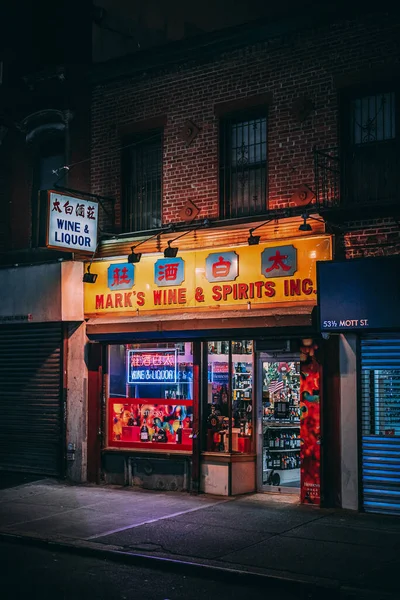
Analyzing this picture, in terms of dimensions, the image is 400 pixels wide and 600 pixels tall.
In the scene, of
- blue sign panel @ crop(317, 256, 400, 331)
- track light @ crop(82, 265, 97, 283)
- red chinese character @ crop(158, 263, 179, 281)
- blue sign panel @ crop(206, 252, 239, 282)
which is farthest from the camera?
track light @ crop(82, 265, 97, 283)

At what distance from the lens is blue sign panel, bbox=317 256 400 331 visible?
11547 mm

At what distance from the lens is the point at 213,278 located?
13.7 metres


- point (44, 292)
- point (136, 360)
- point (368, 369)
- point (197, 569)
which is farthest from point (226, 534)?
point (44, 292)

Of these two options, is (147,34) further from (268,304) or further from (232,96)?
(268,304)

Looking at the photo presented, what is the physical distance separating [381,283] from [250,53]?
16.9ft

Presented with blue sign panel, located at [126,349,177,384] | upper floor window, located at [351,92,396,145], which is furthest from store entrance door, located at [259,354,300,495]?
upper floor window, located at [351,92,396,145]

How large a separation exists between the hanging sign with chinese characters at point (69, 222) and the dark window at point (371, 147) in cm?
514

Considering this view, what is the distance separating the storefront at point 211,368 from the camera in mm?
12703

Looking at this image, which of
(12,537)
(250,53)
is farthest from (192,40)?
(12,537)

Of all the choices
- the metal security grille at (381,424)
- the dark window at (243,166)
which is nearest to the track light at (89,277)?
the dark window at (243,166)

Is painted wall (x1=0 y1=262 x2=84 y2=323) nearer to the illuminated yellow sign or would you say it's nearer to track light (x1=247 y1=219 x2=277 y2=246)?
the illuminated yellow sign

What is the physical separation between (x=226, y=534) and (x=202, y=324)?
4.08 m

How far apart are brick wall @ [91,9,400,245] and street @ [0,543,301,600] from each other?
6.12 m

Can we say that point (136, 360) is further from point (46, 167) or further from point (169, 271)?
point (46, 167)
